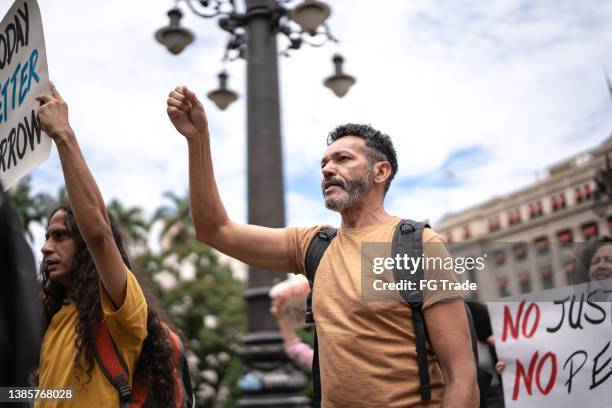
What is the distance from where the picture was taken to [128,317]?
7.89ft

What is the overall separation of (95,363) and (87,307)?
231 millimetres

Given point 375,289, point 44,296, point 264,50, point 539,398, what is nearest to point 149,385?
point 44,296

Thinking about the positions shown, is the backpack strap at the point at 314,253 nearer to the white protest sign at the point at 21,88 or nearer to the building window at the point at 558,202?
the white protest sign at the point at 21,88

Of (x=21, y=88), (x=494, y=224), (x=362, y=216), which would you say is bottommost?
(x=362, y=216)

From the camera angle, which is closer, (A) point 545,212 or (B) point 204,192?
(B) point 204,192

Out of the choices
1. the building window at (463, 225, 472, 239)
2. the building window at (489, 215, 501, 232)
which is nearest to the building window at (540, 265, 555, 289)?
the building window at (489, 215, 501, 232)

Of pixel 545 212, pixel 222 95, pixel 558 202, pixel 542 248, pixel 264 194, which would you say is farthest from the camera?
pixel 545 212

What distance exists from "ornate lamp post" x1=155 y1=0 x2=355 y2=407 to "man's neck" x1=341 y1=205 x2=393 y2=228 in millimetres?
3818

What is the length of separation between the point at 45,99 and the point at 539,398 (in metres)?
2.52

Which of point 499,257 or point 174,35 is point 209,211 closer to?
point 499,257

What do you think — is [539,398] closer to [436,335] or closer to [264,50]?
[436,335]

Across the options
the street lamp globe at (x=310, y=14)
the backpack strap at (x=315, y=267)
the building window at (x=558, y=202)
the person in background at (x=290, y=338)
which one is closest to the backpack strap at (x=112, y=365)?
the backpack strap at (x=315, y=267)

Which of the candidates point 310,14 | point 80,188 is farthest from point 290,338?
point 80,188

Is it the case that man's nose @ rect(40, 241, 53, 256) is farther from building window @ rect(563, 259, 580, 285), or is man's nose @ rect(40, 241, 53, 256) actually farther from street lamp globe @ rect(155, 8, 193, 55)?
street lamp globe @ rect(155, 8, 193, 55)
